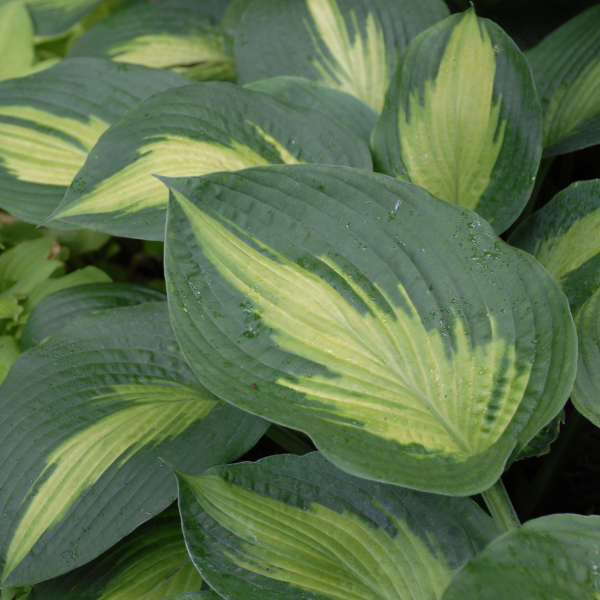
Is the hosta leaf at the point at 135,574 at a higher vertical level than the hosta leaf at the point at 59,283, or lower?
lower

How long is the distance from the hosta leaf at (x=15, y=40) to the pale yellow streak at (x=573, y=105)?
1227 mm

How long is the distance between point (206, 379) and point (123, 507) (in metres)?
0.29

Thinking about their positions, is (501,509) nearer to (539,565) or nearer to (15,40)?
(539,565)

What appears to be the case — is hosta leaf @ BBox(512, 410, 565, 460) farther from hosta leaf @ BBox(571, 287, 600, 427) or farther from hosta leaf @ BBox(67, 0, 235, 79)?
hosta leaf @ BBox(67, 0, 235, 79)

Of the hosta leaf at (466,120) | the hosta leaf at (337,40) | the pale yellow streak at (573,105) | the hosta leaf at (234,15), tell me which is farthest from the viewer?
the hosta leaf at (234,15)

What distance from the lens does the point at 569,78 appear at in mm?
1208

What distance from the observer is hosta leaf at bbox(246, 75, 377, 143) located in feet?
3.83

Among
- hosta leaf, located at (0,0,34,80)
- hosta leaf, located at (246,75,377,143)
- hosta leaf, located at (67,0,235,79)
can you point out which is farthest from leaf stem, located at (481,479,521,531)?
hosta leaf, located at (0,0,34,80)

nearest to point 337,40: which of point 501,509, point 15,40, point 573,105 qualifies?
point 573,105

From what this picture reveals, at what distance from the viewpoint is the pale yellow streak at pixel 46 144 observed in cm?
121

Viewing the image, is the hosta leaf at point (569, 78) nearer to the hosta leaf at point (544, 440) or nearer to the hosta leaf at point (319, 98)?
the hosta leaf at point (319, 98)

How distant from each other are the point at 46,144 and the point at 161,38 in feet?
1.88

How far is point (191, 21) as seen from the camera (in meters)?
1.68

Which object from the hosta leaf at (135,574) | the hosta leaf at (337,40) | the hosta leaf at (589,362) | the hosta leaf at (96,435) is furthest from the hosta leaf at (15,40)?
the hosta leaf at (589,362)
